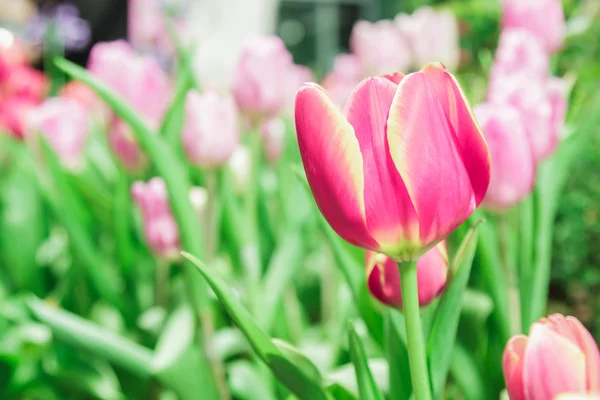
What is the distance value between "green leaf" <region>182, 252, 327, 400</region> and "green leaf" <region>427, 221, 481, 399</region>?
0.22ft

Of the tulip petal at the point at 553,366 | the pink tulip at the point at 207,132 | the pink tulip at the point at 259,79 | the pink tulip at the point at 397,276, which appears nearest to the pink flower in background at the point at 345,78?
the pink tulip at the point at 259,79

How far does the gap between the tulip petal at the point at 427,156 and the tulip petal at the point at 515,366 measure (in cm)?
7

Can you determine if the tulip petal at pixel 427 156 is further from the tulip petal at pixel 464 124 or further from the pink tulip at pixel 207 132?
the pink tulip at pixel 207 132

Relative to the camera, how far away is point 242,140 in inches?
48.1

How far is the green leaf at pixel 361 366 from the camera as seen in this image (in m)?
0.34

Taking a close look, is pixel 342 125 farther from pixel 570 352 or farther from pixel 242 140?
pixel 242 140

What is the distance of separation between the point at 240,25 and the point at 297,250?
9.90ft

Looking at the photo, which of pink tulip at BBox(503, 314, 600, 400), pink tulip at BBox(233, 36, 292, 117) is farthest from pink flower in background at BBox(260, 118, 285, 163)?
pink tulip at BBox(503, 314, 600, 400)

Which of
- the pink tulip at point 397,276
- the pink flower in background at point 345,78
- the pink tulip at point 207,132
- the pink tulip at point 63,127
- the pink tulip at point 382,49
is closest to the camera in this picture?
the pink tulip at point 397,276

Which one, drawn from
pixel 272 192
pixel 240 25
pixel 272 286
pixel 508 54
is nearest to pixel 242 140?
pixel 272 192

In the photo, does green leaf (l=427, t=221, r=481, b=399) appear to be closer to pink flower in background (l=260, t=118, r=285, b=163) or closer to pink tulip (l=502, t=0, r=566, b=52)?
pink tulip (l=502, t=0, r=566, b=52)

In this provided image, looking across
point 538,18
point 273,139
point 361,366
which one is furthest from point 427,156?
point 273,139

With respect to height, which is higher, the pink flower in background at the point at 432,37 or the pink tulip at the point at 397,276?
the pink flower in background at the point at 432,37

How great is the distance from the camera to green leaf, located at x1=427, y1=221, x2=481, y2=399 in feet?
1.12
